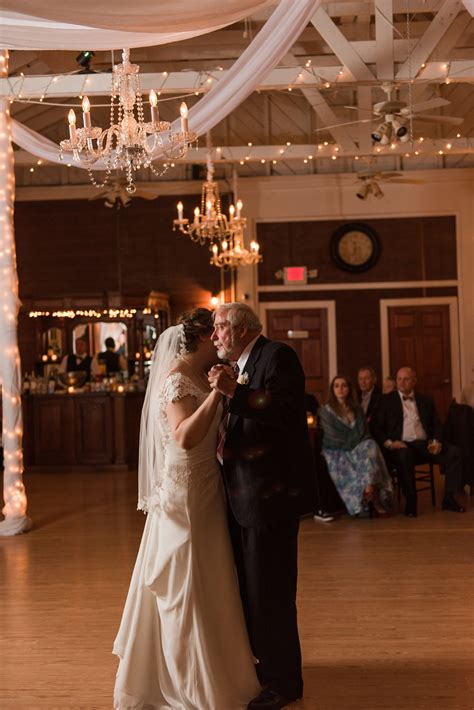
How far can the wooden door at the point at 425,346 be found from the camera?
14.7 meters

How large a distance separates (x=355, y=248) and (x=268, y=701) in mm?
11608

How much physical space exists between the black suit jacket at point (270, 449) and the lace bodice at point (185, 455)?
0.11 meters

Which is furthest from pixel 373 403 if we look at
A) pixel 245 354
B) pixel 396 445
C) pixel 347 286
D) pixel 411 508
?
pixel 245 354

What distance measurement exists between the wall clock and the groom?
36.6ft

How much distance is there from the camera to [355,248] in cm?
1471

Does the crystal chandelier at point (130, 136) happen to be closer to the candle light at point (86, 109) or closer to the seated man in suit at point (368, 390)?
the candle light at point (86, 109)

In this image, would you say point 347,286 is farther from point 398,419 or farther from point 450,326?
point 398,419

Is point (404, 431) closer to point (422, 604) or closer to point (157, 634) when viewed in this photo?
point (422, 604)

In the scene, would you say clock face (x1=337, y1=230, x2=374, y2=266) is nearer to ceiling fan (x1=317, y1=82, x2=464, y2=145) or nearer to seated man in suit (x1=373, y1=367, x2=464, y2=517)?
ceiling fan (x1=317, y1=82, x2=464, y2=145)

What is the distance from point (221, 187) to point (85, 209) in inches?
88.8

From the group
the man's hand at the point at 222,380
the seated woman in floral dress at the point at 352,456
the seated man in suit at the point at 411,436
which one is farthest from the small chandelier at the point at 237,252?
the man's hand at the point at 222,380

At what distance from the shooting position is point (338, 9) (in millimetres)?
9781

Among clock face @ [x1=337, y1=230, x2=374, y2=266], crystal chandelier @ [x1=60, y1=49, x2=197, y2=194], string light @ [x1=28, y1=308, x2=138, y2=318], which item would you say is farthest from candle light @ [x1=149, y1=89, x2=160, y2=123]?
clock face @ [x1=337, y1=230, x2=374, y2=266]

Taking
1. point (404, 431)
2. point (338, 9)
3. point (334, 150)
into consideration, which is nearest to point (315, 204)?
point (334, 150)
